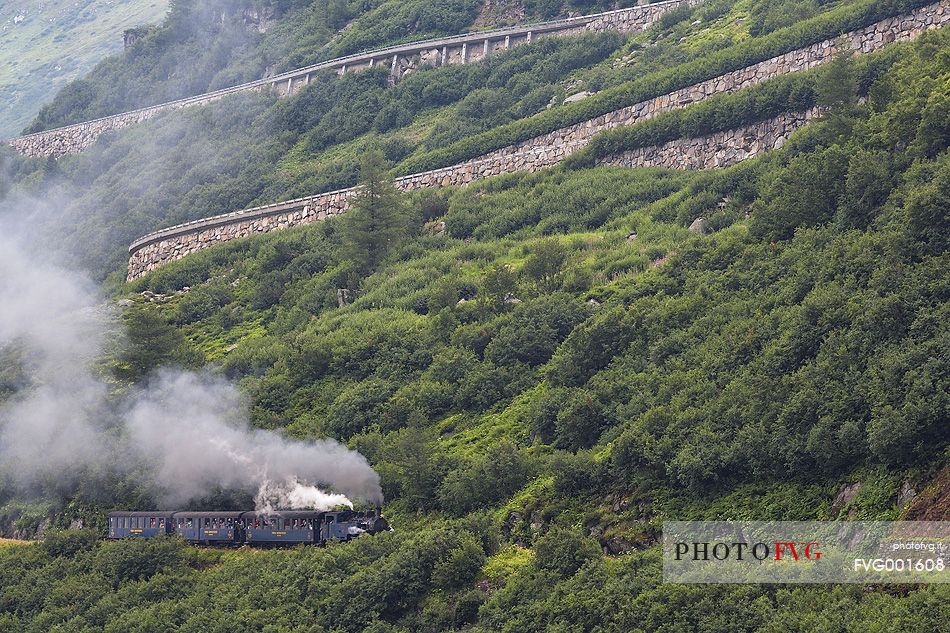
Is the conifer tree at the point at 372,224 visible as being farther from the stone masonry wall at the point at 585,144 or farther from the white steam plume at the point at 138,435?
the white steam plume at the point at 138,435

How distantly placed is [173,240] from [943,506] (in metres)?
60.8

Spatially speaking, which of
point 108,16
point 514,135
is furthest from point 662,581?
point 108,16

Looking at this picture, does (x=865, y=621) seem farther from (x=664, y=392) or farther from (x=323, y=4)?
(x=323, y=4)

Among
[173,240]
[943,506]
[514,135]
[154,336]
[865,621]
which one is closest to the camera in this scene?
[865,621]

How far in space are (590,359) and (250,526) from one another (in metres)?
13.4

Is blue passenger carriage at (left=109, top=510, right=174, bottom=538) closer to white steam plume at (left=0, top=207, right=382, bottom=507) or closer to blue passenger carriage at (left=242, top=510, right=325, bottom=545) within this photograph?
white steam plume at (left=0, top=207, right=382, bottom=507)

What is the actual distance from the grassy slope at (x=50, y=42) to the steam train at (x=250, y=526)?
322ft

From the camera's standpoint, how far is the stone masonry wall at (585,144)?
72688 mm

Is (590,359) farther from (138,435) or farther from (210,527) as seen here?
(138,435)

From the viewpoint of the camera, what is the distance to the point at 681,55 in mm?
85250

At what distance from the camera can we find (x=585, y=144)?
8050cm

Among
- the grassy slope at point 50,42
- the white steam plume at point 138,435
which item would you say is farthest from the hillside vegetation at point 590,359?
the grassy slope at point 50,42

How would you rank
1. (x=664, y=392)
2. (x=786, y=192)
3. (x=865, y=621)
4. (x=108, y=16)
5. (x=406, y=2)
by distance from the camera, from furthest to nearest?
(x=108, y=16)
(x=406, y=2)
(x=786, y=192)
(x=664, y=392)
(x=865, y=621)

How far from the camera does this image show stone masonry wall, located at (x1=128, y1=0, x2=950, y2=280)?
238ft
